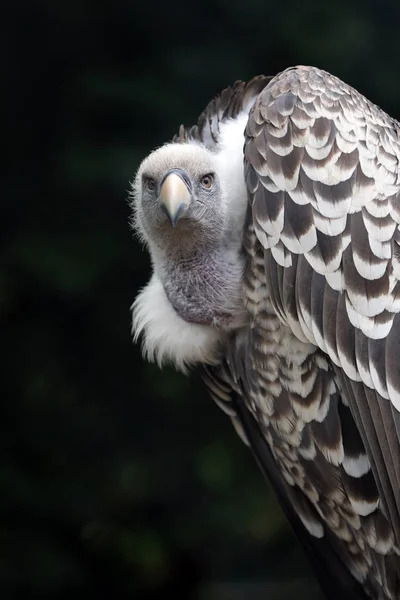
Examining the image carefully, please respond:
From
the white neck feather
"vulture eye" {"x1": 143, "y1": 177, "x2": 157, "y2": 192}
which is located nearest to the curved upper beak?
"vulture eye" {"x1": 143, "y1": 177, "x2": 157, "y2": 192}

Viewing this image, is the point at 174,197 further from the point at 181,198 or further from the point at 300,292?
the point at 300,292

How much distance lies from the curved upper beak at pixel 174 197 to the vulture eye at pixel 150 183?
0.16 m

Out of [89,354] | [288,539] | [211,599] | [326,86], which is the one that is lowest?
[211,599]

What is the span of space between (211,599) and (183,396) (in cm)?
99

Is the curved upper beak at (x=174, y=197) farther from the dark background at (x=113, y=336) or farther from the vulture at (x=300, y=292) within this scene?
the dark background at (x=113, y=336)

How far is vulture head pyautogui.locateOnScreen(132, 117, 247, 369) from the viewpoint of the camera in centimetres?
291

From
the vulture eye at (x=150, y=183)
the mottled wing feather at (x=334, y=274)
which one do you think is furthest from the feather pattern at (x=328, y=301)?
the vulture eye at (x=150, y=183)

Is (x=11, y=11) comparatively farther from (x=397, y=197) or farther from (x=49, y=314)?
(x=397, y=197)

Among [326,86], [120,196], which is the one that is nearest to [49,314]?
[120,196]

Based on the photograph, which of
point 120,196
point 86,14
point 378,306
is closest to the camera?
point 378,306

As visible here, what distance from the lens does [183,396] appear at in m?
4.71

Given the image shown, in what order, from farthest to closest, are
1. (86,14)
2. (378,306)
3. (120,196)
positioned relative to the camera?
(86,14)
(120,196)
(378,306)

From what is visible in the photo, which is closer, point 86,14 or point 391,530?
point 391,530

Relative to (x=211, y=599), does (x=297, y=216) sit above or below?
above
